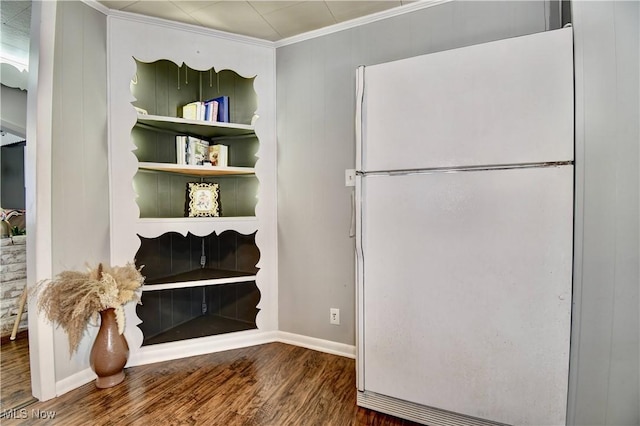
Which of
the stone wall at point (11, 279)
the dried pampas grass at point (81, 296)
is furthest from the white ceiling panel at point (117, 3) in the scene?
the stone wall at point (11, 279)

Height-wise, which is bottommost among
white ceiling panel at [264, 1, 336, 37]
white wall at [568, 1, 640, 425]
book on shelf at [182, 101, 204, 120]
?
white wall at [568, 1, 640, 425]

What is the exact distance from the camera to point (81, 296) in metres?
1.70

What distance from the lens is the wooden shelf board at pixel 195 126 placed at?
2139 millimetres

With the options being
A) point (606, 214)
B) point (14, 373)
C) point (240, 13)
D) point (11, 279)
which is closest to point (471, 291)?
point (606, 214)

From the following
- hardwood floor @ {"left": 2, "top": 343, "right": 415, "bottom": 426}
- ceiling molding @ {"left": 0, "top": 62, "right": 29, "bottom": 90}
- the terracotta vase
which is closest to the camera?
hardwood floor @ {"left": 2, "top": 343, "right": 415, "bottom": 426}

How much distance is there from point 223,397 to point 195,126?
5.84 feet

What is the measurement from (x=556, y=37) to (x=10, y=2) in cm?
286

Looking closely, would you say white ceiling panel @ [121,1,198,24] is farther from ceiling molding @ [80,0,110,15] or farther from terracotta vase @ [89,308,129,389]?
terracotta vase @ [89,308,129,389]

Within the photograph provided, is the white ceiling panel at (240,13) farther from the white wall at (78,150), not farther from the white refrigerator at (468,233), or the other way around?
the white refrigerator at (468,233)

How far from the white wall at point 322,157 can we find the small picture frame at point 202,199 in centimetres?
56

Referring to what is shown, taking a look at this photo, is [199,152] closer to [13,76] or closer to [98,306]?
[98,306]

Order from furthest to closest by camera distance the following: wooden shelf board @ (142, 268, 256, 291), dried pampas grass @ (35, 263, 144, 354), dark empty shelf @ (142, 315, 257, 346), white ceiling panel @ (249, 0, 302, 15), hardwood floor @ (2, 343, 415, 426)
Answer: dark empty shelf @ (142, 315, 257, 346) → wooden shelf board @ (142, 268, 256, 291) → white ceiling panel @ (249, 0, 302, 15) → dried pampas grass @ (35, 263, 144, 354) → hardwood floor @ (2, 343, 415, 426)

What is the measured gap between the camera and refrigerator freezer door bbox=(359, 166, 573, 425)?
125 centimetres

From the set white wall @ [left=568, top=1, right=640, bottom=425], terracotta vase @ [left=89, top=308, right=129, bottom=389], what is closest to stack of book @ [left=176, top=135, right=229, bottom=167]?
terracotta vase @ [left=89, top=308, right=129, bottom=389]
